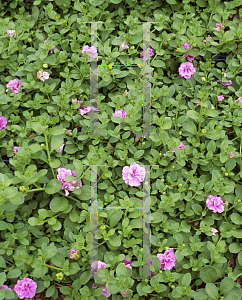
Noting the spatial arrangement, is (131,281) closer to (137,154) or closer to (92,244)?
(92,244)

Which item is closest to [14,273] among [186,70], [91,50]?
[91,50]

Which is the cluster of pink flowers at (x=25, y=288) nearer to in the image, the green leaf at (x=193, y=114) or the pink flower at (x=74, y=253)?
the pink flower at (x=74, y=253)

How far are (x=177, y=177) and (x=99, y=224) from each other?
775 millimetres

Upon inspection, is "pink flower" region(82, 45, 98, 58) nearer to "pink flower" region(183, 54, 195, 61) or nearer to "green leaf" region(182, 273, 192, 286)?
"pink flower" region(183, 54, 195, 61)

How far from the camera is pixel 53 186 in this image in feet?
6.87

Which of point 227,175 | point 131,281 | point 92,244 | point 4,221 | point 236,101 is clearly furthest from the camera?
point 236,101

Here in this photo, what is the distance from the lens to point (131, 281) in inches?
74.3

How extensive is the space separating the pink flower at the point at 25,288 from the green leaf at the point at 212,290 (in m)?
1.20

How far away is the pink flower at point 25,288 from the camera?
6.31 feet

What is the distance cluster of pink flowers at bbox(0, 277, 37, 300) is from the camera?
6.31 feet

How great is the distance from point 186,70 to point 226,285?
1.92 metres

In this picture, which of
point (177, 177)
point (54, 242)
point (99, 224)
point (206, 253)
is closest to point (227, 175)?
point (177, 177)

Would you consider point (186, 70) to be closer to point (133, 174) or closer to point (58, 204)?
point (133, 174)

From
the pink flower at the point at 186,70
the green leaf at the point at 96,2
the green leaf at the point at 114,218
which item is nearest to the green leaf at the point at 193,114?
the pink flower at the point at 186,70
